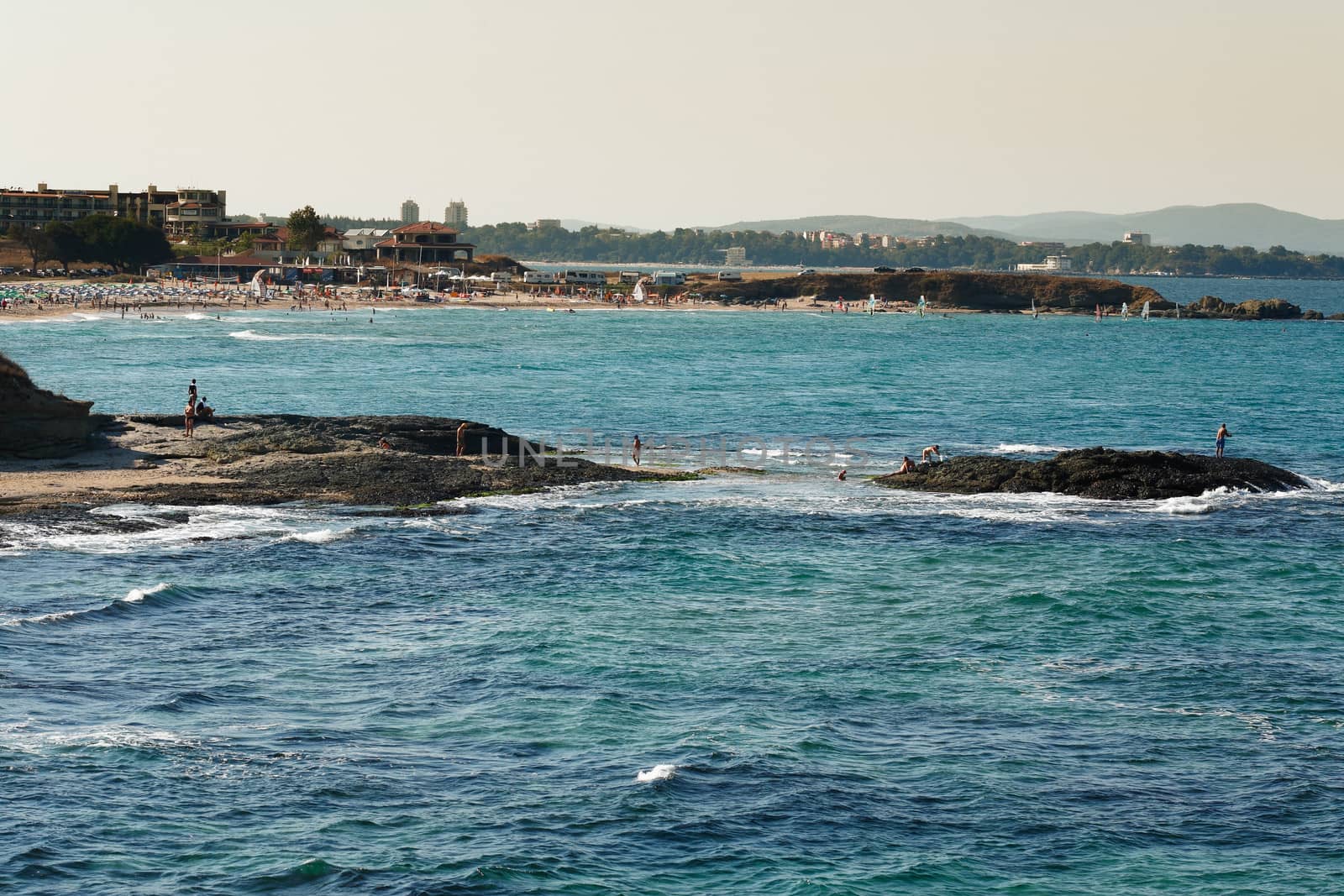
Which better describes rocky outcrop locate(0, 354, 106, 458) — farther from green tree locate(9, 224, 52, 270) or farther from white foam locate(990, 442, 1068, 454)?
green tree locate(9, 224, 52, 270)

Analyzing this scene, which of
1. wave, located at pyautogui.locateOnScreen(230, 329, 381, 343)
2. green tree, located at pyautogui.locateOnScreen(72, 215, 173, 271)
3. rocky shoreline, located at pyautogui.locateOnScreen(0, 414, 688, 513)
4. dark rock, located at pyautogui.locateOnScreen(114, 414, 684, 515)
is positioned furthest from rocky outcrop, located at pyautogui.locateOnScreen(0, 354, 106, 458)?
green tree, located at pyautogui.locateOnScreen(72, 215, 173, 271)

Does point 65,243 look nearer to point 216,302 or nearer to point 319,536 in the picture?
point 216,302

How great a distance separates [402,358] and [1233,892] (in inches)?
3629

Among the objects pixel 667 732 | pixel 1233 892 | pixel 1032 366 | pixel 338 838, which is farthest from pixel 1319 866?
pixel 1032 366

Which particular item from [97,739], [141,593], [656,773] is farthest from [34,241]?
[656,773]

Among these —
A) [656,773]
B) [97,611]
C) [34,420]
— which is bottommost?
[656,773]

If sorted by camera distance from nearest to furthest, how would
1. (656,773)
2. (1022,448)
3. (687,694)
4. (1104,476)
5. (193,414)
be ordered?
(656,773), (687,694), (1104,476), (193,414), (1022,448)

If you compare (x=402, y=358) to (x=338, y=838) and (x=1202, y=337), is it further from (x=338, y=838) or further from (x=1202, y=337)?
(x=1202, y=337)

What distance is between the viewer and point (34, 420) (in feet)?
156

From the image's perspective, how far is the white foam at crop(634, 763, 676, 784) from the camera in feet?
75.9

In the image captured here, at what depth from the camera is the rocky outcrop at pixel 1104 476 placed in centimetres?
4809

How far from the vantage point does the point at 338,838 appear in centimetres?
2067

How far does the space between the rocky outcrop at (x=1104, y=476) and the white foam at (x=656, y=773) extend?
1057 inches

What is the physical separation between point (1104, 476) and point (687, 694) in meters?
25.9
